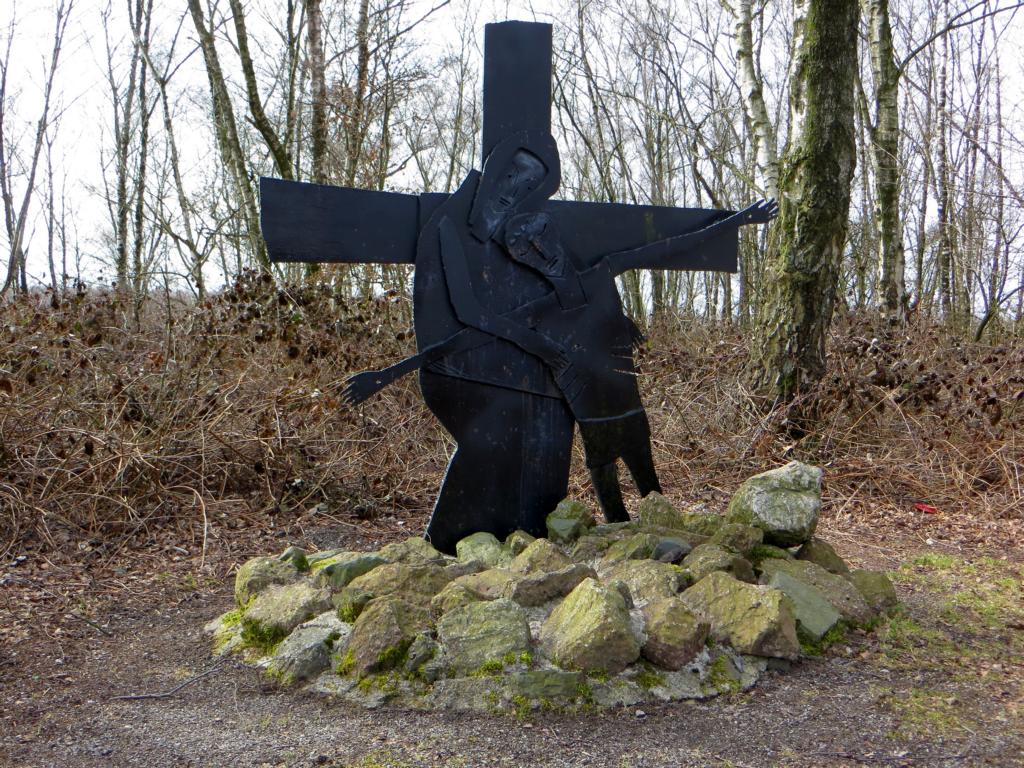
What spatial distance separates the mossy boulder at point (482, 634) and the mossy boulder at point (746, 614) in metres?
0.64

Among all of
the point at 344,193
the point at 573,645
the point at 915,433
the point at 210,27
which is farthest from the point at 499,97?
the point at 210,27

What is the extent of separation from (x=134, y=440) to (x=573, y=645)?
3.53 meters

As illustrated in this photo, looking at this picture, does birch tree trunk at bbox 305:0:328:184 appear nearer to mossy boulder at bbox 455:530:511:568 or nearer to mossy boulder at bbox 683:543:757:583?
mossy boulder at bbox 455:530:511:568

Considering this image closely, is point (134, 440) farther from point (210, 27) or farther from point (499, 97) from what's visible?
point (210, 27)

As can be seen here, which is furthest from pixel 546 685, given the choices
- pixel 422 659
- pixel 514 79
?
pixel 514 79

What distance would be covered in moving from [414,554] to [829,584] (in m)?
1.76

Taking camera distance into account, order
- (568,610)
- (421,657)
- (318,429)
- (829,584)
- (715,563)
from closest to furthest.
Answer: (421,657), (568,610), (715,563), (829,584), (318,429)

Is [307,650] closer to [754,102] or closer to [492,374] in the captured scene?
[492,374]

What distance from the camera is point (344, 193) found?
12.8 ft

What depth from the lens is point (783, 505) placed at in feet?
13.0

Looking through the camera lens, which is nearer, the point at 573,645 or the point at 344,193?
the point at 573,645

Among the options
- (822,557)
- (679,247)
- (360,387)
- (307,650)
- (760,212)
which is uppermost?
(760,212)

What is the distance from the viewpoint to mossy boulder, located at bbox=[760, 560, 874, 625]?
357cm

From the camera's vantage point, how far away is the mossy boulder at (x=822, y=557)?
13.0 ft
